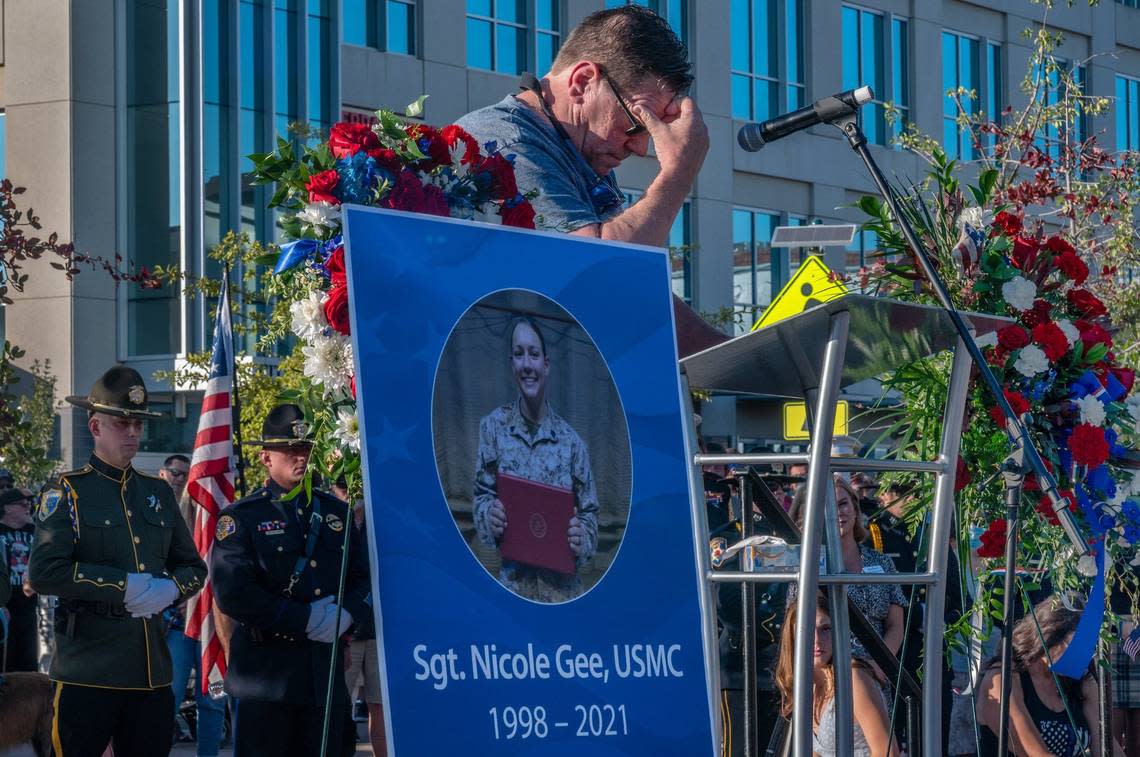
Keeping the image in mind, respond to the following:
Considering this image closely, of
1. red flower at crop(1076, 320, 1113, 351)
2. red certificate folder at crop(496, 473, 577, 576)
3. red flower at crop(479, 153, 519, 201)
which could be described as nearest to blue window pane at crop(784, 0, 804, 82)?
red flower at crop(1076, 320, 1113, 351)

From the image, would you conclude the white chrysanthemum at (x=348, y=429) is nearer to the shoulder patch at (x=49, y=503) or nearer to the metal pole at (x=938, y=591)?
the metal pole at (x=938, y=591)

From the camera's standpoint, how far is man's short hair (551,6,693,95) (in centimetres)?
367

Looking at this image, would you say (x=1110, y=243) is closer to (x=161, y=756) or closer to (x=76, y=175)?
(x=161, y=756)

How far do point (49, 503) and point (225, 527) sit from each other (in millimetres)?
787

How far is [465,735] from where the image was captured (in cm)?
277

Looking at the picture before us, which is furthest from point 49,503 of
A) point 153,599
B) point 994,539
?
point 994,539

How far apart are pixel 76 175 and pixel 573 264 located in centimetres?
1862

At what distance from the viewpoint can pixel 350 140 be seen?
3.40m

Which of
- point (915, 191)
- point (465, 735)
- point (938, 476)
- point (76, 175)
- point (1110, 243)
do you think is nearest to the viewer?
point (465, 735)

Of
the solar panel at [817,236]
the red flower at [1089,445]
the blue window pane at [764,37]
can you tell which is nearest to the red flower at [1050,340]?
the red flower at [1089,445]

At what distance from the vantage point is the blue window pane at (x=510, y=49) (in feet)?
73.0

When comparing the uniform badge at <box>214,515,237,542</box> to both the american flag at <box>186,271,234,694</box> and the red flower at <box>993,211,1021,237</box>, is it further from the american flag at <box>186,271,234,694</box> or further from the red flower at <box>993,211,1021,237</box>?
the red flower at <box>993,211,1021,237</box>

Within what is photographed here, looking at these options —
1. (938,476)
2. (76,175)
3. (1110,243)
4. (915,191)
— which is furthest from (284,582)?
(76,175)

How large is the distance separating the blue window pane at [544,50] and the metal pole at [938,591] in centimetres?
1973
